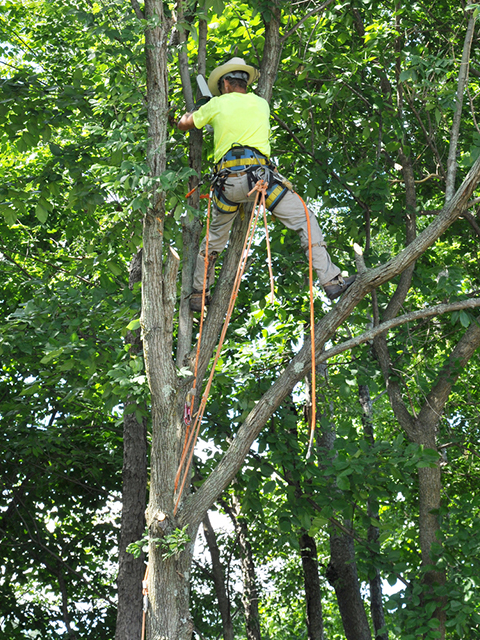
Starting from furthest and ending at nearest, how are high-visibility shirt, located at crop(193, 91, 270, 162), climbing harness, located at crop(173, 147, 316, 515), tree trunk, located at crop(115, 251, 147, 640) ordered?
tree trunk, located at crop(115, 251, 147, 640)
high-visibility shirt, located at crop(193, 91, 270, 162)
climbing harness, located at crop(173, 147, 316, 515)

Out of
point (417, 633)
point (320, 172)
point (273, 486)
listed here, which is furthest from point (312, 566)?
point (320, 172)

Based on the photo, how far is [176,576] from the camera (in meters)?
4.16

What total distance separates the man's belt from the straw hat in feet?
2.26

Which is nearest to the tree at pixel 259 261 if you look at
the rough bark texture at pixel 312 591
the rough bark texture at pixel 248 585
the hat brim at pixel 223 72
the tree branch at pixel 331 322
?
the tree branch at pixel 331 322

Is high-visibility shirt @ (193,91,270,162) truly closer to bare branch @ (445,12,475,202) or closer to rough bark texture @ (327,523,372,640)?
bare branch @ (445,12,475,202)

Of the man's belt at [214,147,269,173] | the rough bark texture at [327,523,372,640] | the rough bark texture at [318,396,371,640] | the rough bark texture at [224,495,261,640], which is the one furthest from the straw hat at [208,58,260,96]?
the rough bark texture at [224,495,261,640]

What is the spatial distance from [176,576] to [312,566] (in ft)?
20.2

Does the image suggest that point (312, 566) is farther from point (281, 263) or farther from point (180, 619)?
point (180, 619)

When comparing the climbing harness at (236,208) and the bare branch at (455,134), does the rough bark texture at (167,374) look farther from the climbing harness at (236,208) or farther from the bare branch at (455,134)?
the bare branch at (455,134)

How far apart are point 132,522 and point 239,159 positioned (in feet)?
15.9

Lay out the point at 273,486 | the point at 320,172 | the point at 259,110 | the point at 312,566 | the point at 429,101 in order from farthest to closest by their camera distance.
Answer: the point at 312,566
the point at 320,172
the point at 429,101
the point at 273,486
the point at 259,110

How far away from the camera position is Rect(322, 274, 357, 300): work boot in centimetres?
484

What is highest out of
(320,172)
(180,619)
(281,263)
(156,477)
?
(320,172)

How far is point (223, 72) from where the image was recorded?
16.3 ft
